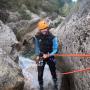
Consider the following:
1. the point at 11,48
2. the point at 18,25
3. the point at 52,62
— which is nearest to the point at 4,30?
the point at 11,48

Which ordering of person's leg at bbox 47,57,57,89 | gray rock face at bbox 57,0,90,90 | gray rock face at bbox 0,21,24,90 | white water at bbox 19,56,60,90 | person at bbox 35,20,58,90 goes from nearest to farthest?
gray rock face at bbox 0,21,24,90 < gray rock face at bbox 57,0,90,90 < person at bbox 35,20,58,90 < person's leg at bbox 47,57,57,89 < white water at bbox 19,56,60,90

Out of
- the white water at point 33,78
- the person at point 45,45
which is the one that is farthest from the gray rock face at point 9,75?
Answer: the white water at point 33,78

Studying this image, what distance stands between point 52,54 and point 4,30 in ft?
16.3

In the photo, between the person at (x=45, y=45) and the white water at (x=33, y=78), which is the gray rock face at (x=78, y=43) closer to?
the person at (x=45, y=45)

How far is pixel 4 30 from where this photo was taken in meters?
14.7

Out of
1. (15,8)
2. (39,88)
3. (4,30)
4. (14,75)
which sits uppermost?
(15,8)

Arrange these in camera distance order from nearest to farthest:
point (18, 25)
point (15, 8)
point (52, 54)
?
point (52, 54), point (18, 25), point (15, 8)

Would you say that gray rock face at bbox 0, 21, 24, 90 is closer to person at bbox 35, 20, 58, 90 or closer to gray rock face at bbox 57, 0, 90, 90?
person at bbox 35, 20, 58, 90

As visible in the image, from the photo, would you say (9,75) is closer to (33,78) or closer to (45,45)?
(45,45)

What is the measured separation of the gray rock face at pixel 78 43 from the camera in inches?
348

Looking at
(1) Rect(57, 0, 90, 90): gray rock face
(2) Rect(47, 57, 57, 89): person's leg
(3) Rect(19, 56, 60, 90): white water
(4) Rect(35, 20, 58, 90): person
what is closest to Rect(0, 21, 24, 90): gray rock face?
(4) Rect(35, 20, 58, 90): person

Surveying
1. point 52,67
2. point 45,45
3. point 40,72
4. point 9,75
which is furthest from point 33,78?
point 9,75

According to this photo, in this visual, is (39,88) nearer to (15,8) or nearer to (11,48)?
(11,48)

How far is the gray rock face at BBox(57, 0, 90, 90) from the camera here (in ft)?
29.0
